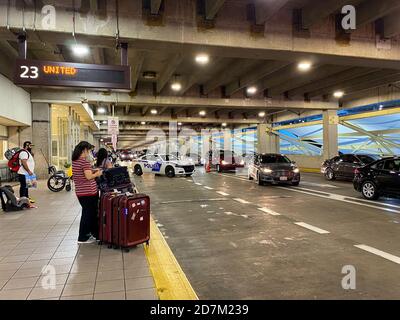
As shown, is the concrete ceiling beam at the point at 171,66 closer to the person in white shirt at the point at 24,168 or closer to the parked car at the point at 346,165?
the person in white shirt at the point at 24,168

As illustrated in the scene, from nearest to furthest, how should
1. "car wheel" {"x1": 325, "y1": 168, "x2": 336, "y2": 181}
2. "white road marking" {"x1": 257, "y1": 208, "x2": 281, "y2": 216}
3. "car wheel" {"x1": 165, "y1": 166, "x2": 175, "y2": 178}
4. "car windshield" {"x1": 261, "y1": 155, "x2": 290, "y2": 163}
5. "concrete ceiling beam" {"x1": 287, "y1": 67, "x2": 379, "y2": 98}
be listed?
"white road marking" {"x1": 257, "y1": 208, "x2": 281, "y2": 216} → "concrete ceiling beam" {"x1": 287, "y1": 67, "x2": 379, "y2": 98} → "car windshield" {"x1": 261, "y1": 155, "x2": 290, "y2": 163} → "car wheel" {"x1": 325, "y1": 168, "x2": 336, "y2": 181} → "car wheel" {"x1": 165, "y1": 166, "x2": 175, "y2": 178}

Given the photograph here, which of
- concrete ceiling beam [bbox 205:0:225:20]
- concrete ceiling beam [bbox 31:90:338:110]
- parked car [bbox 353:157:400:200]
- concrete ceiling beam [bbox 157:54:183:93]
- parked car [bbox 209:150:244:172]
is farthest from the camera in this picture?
parked car [bbox 209:150:244:172]

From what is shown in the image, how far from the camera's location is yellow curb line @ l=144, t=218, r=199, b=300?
3.65m

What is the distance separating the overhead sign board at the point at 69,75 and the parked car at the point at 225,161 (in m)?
17.6

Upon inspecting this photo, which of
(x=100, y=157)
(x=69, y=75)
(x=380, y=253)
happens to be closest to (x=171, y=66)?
(x=69, y=75)

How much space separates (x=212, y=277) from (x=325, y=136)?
2001cm

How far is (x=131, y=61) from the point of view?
11.9 meters

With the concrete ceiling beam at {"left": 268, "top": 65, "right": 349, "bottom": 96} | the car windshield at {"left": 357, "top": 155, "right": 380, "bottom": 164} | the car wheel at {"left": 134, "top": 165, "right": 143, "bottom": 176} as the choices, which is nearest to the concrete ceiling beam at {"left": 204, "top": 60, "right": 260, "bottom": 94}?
the concrete ceiling beam at {"left": 268, "top": 65, "right": 349, "bottom": 96}

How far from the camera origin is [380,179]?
10000 millimetres

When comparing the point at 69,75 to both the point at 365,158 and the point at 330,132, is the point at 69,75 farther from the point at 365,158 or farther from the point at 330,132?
the point at 330,132

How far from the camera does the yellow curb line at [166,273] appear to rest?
3.65 metres

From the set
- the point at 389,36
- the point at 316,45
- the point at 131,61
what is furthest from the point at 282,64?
the point at 131,61

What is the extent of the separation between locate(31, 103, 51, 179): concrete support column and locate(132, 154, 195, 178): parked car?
6.57 m

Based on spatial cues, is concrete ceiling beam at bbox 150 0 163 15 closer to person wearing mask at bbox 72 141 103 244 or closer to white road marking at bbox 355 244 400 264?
person wearing mask at bbox 72 141 103 244
